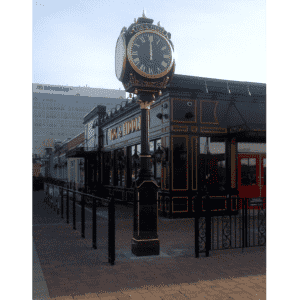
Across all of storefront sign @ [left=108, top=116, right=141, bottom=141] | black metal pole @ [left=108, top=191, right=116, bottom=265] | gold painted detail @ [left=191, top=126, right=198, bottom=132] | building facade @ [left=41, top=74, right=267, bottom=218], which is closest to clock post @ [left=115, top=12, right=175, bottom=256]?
black metal pole @ [left=108, top=191, right=116, bottom=265]

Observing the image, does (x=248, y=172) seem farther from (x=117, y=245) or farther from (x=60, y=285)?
(x=60, y=285)

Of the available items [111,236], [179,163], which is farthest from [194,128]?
Answer: [111,236]

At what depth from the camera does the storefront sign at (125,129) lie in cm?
1485

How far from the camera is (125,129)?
53.9 ft

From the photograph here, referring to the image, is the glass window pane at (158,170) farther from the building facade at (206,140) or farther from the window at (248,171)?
the window at (248,171)

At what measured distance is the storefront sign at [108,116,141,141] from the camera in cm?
1485

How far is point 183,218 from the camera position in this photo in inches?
431

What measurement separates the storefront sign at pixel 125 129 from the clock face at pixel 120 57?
8.30 m

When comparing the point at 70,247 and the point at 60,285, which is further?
the point at 70,247

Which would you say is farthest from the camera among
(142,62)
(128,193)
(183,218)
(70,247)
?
(128,193)

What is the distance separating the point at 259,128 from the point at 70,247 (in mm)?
8326

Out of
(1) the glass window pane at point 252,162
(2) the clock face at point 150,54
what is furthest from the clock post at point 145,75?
(1) the glass window pane at point 252,162

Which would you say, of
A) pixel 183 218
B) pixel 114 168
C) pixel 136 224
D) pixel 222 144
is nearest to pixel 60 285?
pixel 136 224

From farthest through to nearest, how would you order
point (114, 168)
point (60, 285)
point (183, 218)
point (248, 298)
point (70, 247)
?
point (114, 168)
point (183, 218)
point (70, 247)
point (60, 285)
point (248, 298)
